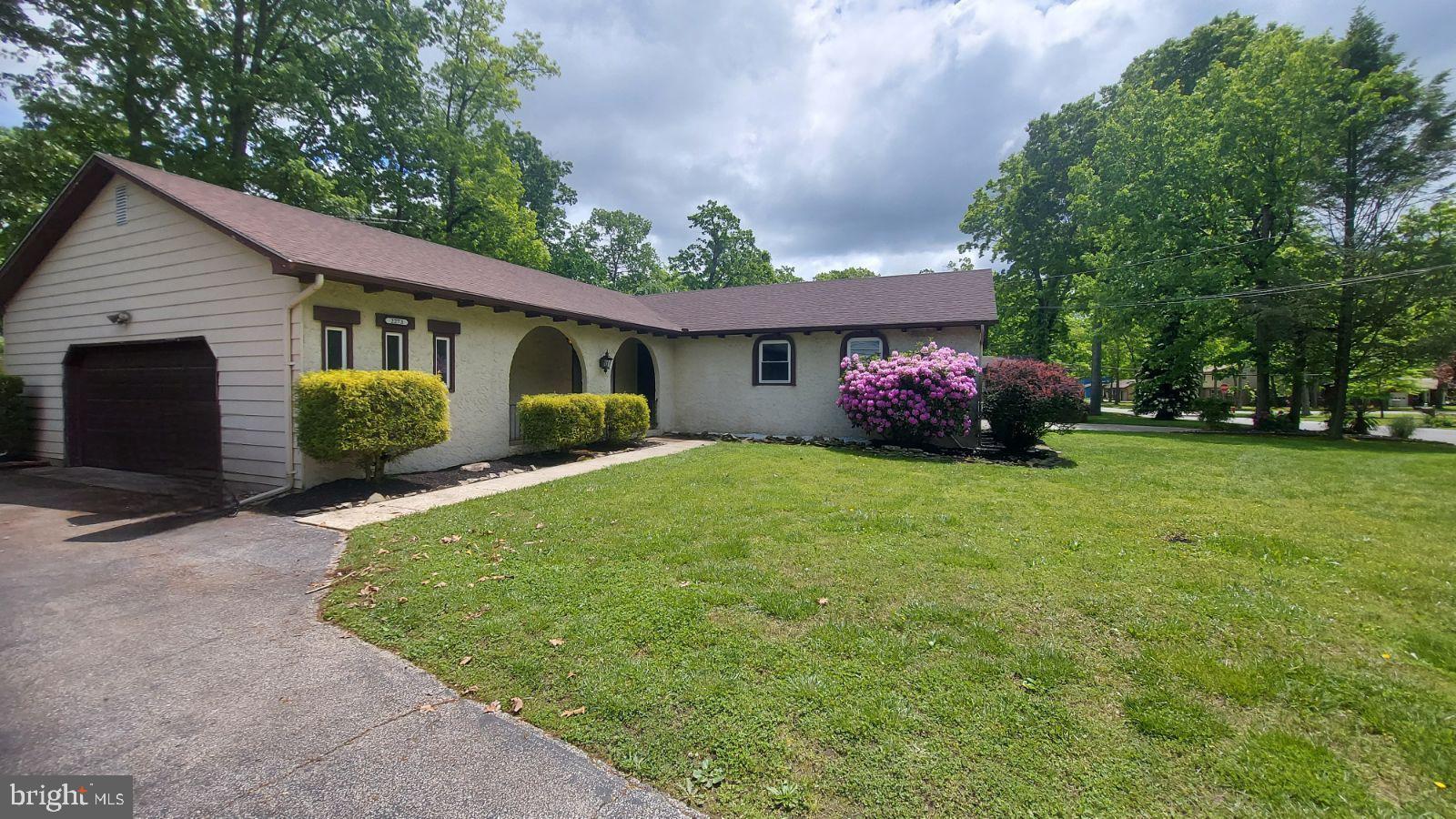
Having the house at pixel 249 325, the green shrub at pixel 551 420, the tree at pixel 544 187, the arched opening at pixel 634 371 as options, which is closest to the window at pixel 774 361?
the house at pixel 249 325

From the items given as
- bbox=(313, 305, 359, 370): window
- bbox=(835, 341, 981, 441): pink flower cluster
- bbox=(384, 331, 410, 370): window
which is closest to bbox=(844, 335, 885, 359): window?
bbox=(835, 341, 981, 441): pink flower cluster

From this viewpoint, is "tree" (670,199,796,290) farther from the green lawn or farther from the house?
the green lawn

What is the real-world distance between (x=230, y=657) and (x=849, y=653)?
3.68m

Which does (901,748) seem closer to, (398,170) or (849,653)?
(849,653)

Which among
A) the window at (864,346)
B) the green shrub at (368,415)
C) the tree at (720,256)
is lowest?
the green shrub at (368,415)

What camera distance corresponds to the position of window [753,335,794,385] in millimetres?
14383

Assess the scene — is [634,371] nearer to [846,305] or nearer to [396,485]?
[846,305]

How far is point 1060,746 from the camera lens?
233 cm

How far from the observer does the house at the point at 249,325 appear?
24.5 feet

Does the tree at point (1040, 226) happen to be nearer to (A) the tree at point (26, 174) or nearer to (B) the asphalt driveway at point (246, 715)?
(B) the asphalt driveway at point (246, 715)

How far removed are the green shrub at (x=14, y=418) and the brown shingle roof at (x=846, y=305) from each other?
13.7 m

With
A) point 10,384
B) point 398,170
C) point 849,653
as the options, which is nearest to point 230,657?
point 849,653

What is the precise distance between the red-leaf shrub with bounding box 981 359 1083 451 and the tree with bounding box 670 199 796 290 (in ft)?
109

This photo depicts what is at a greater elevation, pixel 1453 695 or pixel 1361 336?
pixel 1361 336
